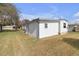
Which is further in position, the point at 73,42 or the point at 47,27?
the point at 47,27

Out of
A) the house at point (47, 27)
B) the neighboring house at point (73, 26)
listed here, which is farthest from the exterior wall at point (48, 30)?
the neighboring house at point (73, 26)

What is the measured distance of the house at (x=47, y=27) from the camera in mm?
14758

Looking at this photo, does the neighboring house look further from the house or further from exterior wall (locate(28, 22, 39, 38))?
exterior wall (locate(28, 22, 39, 38))

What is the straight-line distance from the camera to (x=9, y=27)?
1481cm

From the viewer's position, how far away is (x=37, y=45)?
14797 millimetres

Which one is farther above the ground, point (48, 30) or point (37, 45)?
point (48, 30)

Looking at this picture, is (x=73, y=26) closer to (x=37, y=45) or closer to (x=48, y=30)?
(x=48, y=30)

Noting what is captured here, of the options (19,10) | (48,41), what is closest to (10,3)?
(19,10)

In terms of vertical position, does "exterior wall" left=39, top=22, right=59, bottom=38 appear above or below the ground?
above

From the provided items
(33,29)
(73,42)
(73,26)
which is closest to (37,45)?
(33,29)

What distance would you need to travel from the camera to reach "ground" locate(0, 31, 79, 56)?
1470 cm

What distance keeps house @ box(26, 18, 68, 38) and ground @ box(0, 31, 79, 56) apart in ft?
0.38

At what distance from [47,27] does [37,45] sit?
0.47 metres

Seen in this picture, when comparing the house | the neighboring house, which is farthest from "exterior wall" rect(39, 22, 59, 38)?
the neighboring house
